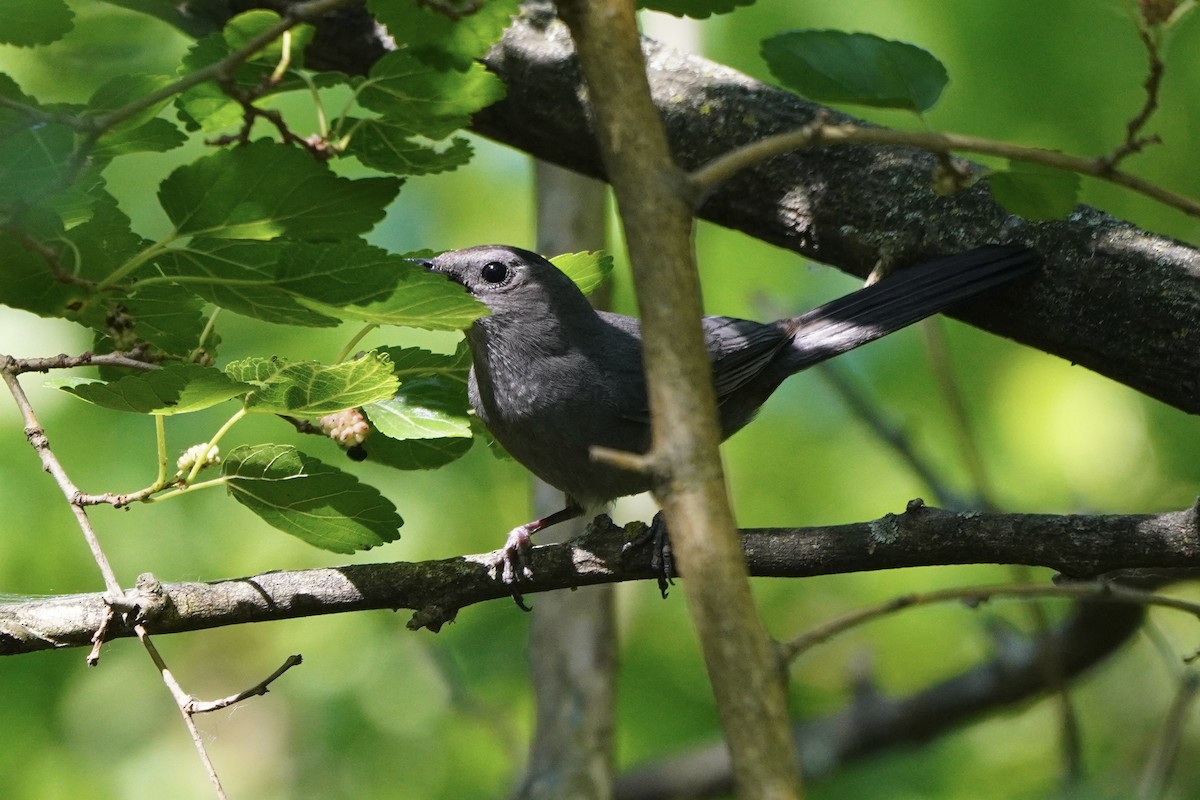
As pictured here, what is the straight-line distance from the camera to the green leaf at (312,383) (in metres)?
2.16

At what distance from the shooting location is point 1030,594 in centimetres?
144

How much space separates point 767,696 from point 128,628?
1854 mm

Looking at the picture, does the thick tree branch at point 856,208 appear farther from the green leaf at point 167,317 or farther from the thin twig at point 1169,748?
the thin twig at point 1169,748

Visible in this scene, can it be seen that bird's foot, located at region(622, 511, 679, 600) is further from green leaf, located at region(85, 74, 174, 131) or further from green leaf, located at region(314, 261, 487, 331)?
green leaf, located at region(85, 74, 174, 131)

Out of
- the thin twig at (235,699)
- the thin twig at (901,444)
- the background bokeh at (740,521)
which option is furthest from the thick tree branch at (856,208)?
the background bokeh at (740,521)

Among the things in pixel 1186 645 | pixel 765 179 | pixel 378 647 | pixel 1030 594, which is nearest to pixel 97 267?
pixel 1030 594

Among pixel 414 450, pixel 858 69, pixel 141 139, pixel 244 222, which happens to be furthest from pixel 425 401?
pixel 858 69

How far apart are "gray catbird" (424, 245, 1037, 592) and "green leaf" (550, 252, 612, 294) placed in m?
0.77

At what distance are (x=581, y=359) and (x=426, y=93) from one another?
1.76 m

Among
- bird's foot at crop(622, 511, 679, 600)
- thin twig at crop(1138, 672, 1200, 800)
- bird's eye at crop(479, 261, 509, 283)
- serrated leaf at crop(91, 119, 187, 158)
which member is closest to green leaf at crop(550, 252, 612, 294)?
bird's foot at crop(622, 511, 679, 600)

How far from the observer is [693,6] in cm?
228

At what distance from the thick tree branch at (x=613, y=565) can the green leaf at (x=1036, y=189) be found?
742 mm

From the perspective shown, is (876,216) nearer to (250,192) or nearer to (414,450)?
(414,450)

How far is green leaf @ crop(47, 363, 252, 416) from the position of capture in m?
2.06
